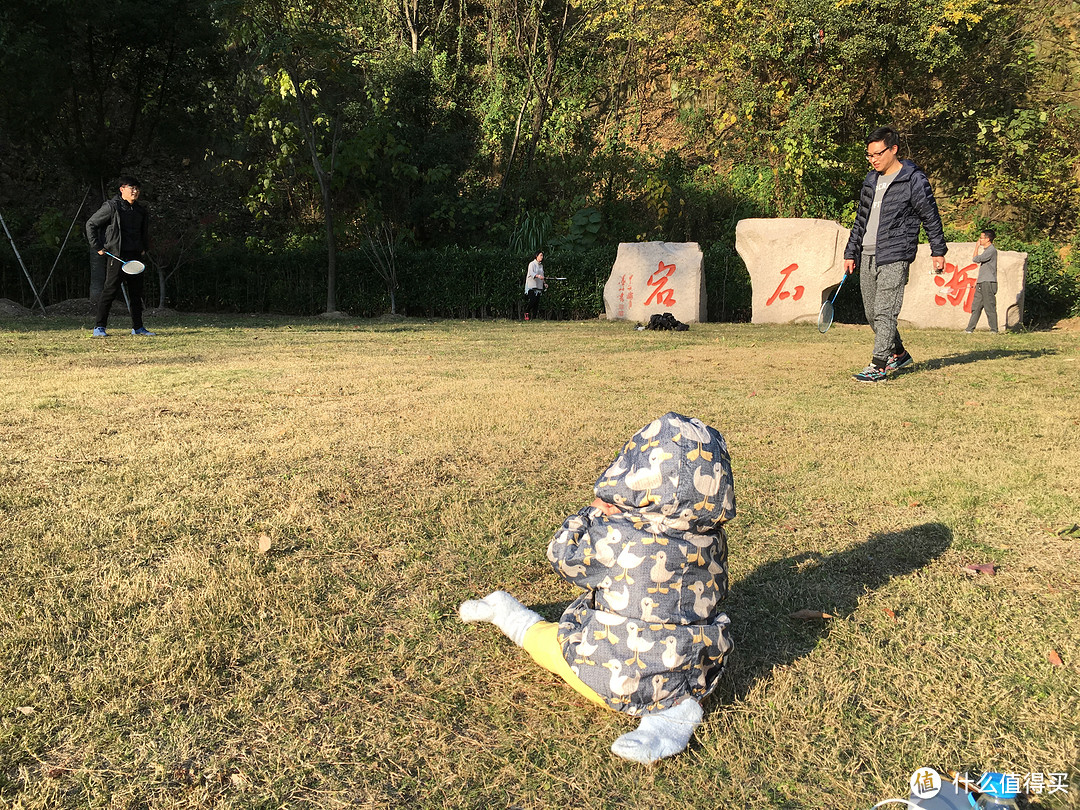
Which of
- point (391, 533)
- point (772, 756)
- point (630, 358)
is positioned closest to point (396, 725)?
point (772, 756)

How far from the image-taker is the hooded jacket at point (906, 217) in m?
6.39

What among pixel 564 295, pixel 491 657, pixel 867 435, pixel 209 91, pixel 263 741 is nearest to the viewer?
pixel 263 741

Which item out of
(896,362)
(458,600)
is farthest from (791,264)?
(458,600)

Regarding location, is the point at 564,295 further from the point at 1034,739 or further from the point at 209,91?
the point at 1034,739

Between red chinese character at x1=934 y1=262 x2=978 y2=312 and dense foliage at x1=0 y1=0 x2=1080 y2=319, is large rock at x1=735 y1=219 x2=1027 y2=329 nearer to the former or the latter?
red chinese character at x1=934 y1=262 x2=978 y2=312

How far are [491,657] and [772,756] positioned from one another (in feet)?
2.67

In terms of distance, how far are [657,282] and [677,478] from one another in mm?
12801

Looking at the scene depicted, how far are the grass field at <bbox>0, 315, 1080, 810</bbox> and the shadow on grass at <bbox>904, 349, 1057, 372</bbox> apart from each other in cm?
215

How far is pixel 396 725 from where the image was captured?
192cm

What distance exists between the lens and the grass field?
1770 mm

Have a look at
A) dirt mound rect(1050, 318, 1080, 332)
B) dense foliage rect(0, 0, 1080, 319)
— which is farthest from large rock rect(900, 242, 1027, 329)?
dense foliage rect(0, 0, 1080, 319)

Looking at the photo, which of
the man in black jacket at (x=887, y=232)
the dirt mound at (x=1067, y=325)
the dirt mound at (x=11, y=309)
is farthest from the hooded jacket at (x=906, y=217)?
the dirt mound at (x=11, y=309)

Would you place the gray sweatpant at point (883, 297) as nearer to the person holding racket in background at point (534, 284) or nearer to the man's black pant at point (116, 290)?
the man's black pant at point (116, 290)

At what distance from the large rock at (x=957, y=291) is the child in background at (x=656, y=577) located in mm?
12857
